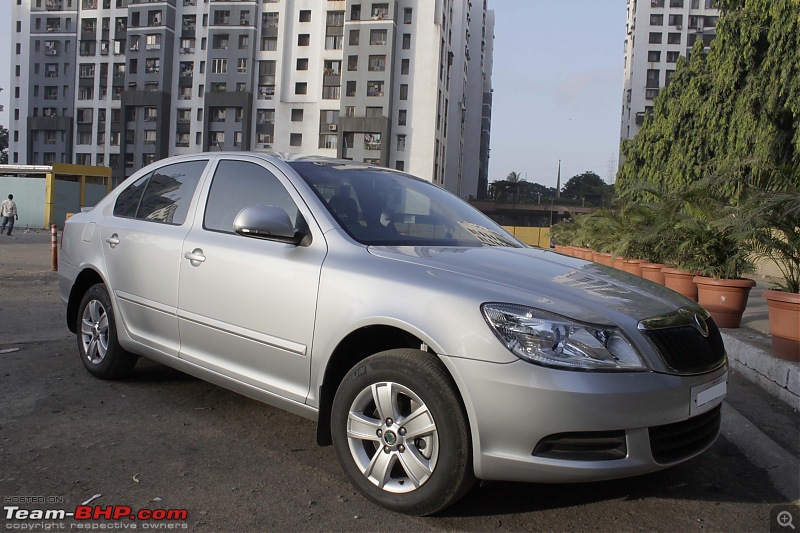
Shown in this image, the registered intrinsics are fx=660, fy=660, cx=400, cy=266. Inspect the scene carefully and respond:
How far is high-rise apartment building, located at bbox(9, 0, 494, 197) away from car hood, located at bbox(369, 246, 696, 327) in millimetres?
53760

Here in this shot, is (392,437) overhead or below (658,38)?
below

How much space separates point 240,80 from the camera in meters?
62.4

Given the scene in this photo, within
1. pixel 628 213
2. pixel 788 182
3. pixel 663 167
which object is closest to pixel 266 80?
pixel 663 167

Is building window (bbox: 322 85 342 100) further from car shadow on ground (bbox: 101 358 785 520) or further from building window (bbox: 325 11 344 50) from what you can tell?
car shadow on ground (bbox: 101 358 785 520)

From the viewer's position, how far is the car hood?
8.83ft

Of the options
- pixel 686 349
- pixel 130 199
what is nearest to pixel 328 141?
pixel 130 199

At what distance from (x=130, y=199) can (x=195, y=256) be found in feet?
4.38

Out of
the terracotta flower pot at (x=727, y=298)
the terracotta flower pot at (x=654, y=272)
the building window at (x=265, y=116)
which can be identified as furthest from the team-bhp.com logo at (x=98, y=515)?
the building window at (x=265, y=116)

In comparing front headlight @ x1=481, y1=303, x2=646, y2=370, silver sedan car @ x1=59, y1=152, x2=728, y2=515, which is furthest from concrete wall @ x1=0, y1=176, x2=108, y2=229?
front headlight @ x1=481, y1=303, x2=646, y2=370

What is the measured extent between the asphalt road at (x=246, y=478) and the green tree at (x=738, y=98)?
11.8 meters

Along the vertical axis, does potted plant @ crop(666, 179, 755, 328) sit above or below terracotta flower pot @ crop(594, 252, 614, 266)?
above

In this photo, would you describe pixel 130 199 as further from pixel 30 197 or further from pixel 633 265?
pixel 30 197

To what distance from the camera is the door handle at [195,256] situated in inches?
151

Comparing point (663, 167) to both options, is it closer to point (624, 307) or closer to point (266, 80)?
point (624, 307)
